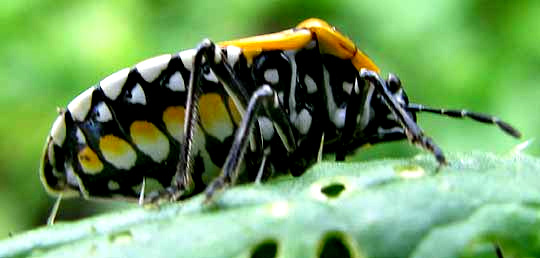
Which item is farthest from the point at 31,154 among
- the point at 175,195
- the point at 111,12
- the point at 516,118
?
the point at 175,195

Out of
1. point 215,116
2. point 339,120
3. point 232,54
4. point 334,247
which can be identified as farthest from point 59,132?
point 334,247

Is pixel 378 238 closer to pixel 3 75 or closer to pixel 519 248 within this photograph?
pixel 519 248

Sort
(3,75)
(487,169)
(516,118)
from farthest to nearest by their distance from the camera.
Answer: (3,75), (516,118), (487,169)

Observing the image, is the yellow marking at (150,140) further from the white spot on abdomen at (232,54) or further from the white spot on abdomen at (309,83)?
the white spot on abdomen at (309,83)

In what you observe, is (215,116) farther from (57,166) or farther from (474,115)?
(474,115)

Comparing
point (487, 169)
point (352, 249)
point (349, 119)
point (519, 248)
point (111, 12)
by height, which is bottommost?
point (352, 249)
